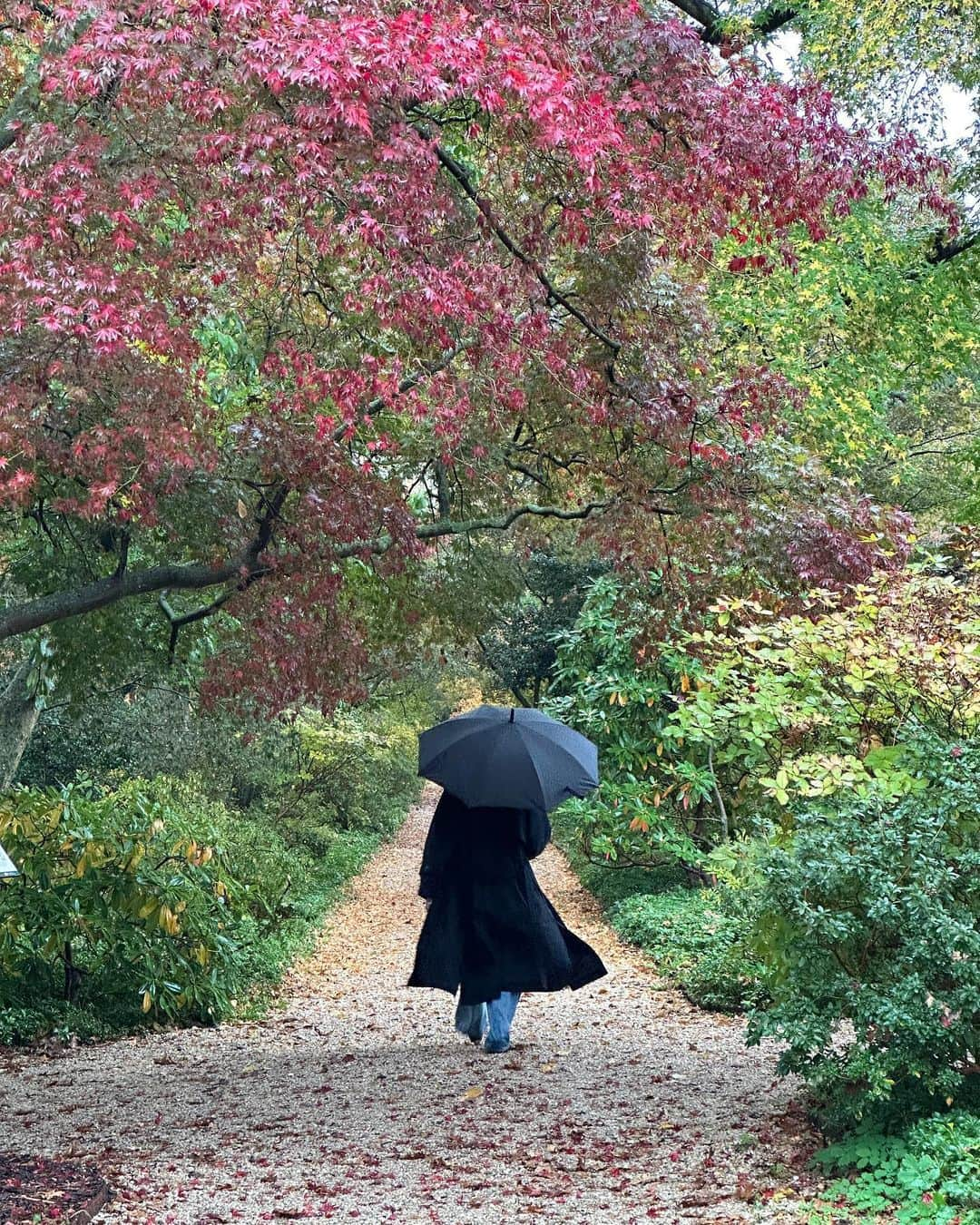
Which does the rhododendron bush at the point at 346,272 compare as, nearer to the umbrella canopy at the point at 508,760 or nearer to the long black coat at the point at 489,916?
the umbrella canopy at the point at 508,760

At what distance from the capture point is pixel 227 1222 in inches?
181

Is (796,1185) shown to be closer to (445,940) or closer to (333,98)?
(445,940)

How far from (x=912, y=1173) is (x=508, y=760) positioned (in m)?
2.73

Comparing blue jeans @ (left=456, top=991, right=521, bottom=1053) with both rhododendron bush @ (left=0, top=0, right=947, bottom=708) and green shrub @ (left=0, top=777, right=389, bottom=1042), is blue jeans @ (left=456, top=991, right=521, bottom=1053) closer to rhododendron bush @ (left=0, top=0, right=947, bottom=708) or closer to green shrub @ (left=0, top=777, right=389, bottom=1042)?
green shrub @ (left=0, top=777, right=389, bottom=1042)

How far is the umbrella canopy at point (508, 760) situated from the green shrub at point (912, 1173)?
7.11ft

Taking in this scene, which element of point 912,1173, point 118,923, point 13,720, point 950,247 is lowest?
point 912,1173

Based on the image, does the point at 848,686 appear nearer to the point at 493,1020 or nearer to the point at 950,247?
the point at 493,1020

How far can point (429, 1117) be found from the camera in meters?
5.97

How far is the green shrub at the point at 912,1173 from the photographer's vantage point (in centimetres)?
403

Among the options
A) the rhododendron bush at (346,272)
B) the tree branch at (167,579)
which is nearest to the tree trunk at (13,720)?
the rhododendron bush at (346,272)

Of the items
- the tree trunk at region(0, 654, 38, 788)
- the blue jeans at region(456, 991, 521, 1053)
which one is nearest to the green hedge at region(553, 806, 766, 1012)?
the blue jeans at region(456, 991, 521, 1053)

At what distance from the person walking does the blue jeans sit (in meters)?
0.30

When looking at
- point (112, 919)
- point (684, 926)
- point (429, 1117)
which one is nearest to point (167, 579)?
point (112, 919)

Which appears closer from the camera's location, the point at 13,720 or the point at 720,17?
the point at 13,720
